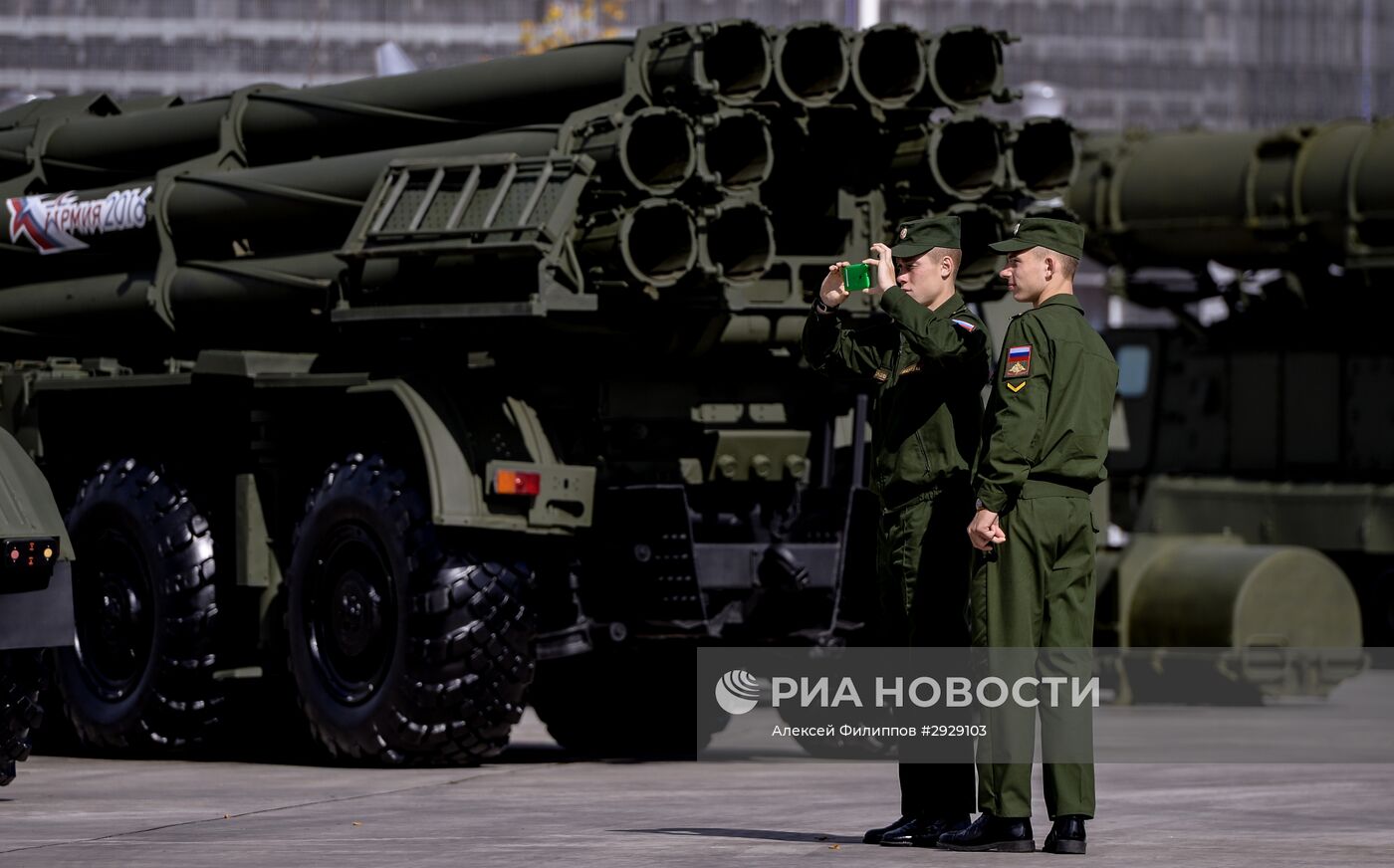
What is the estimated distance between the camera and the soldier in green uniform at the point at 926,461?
8.57 metres

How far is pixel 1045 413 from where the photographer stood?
8211 mm

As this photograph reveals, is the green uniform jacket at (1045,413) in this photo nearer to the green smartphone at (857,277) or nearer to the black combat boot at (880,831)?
the green smartphone at (857,277)

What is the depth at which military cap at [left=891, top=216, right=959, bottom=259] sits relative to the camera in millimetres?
8742

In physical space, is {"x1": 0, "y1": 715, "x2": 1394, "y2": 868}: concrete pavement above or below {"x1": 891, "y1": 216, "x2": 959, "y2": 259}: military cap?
below

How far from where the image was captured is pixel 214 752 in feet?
45.1

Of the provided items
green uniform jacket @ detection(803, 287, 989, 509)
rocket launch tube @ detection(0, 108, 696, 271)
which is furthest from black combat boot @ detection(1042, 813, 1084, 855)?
rocket launch tube @ detection(0, 108, 696, 271)

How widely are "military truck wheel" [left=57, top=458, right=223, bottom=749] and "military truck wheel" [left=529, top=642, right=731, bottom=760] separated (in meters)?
1.83

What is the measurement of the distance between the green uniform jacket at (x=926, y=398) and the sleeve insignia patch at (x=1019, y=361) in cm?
31

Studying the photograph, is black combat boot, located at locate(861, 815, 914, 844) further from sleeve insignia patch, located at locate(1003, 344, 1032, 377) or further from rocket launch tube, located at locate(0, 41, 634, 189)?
rocket launch tube, located at locate(0, 41, 634, 189)

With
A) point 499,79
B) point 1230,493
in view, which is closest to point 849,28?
point 499,79

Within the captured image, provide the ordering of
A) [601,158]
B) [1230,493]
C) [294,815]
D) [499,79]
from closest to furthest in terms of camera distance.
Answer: [294,815]
[601,158]
[499,79]
[1230,493]

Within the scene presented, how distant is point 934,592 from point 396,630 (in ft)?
12.9

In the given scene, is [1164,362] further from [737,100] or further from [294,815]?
[294,815]

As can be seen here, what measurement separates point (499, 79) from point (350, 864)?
5.17 meters
